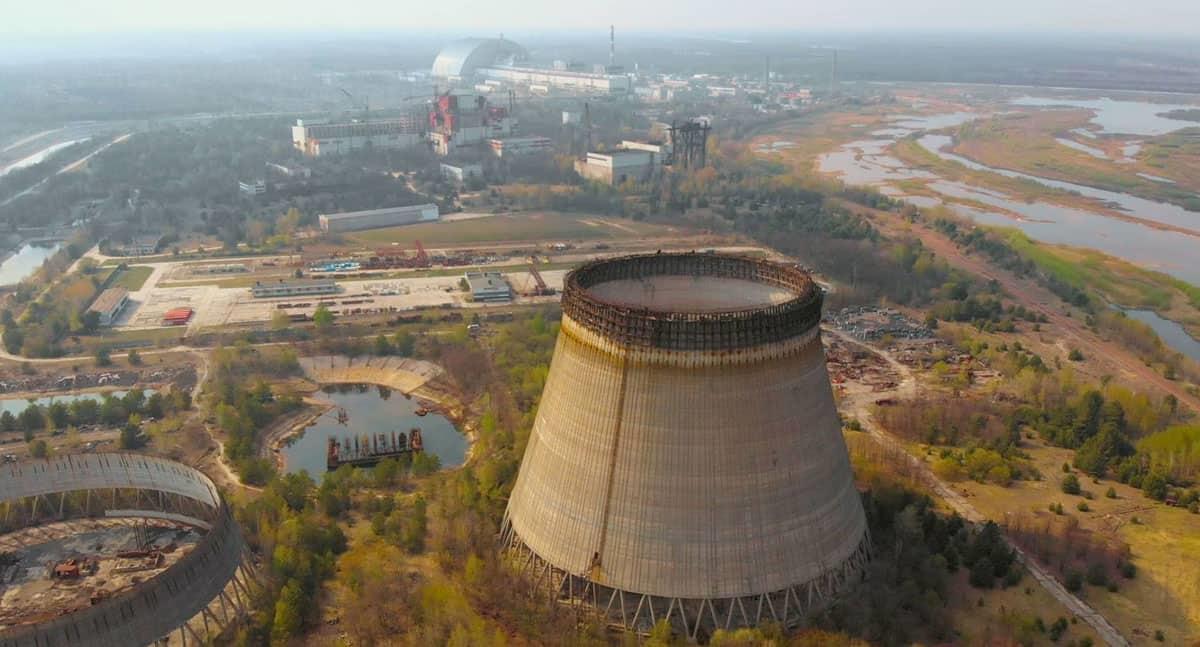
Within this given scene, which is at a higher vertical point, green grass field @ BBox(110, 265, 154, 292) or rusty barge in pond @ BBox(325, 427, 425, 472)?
green grass field @ BBox(110, 265, 154, 292)

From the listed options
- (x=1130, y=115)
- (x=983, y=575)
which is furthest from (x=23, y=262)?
(x=1130, y=115)

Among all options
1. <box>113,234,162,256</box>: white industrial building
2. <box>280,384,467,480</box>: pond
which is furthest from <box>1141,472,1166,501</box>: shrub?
<box>113,234,162,256</box>: white industrial building

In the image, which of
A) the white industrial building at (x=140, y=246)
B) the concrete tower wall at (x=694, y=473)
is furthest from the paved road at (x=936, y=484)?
the white industrial building at (x=140, y=246)

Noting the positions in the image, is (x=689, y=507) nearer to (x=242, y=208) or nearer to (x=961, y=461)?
(x=961, y=461)

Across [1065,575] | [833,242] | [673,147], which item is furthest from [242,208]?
[1065,575]

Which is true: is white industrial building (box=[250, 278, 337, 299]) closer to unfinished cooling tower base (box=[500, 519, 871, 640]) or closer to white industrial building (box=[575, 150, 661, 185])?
unfinished cooling tower base (box=[500, 519, 871, 640])

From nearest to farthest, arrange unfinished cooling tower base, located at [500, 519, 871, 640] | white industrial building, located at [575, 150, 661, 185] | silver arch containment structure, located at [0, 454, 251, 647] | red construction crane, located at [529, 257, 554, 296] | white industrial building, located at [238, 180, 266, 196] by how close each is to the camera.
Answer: silver arch containment structure, located at [0, 454, 251, 647] < unfinished cooling tower base, located at [500, 519, 871, 640] < red construction crane, located at [529, 257, 554, 296] < white industrial building, located at [238, 180, 266, 196] < white industrial building, located at [575, 150, 661, 185]

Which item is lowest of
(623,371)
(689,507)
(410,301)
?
(410,301)
